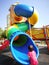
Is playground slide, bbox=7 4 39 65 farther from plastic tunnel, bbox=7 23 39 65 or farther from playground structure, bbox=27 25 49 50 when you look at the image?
playground structure, bbox=27 25 49 50

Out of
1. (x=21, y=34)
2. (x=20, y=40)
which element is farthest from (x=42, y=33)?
(x=21, y=34)

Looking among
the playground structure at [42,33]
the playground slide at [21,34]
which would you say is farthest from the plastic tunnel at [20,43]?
the playground structure at [42,33]

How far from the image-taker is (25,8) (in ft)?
24.5

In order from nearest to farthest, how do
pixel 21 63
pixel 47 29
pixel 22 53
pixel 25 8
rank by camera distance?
pixel 21 63 → pixel 25 8 → pixel 22 53 → pixel 47 29

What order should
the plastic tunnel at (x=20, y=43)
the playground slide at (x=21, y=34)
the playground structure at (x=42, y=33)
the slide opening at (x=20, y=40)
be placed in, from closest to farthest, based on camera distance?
the plastic tunnel at (x=20, y=43) → the playground slide at (x=21, y=34) → the slide opening at (x=20, y=40) → the playground structure at (x=42, y=33)

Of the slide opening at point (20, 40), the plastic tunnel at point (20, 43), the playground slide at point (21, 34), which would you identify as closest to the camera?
the plastic tunnel at point (20, 43)

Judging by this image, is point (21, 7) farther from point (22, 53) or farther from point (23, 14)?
point (22, 53)

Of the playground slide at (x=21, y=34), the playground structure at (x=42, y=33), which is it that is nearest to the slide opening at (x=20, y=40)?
the playground slide at (x=21, y=34)

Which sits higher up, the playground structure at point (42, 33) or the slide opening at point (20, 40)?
the slide opening at point (20, 40)

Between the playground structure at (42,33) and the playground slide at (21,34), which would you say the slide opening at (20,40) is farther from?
the playground structure at (42,33)

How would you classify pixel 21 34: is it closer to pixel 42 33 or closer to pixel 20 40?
pixel 20 40

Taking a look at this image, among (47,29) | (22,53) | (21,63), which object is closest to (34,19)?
(22,53)

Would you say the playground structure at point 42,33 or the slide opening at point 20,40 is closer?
the slide opening at point 20,40

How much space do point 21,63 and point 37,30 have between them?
7.06 metres
